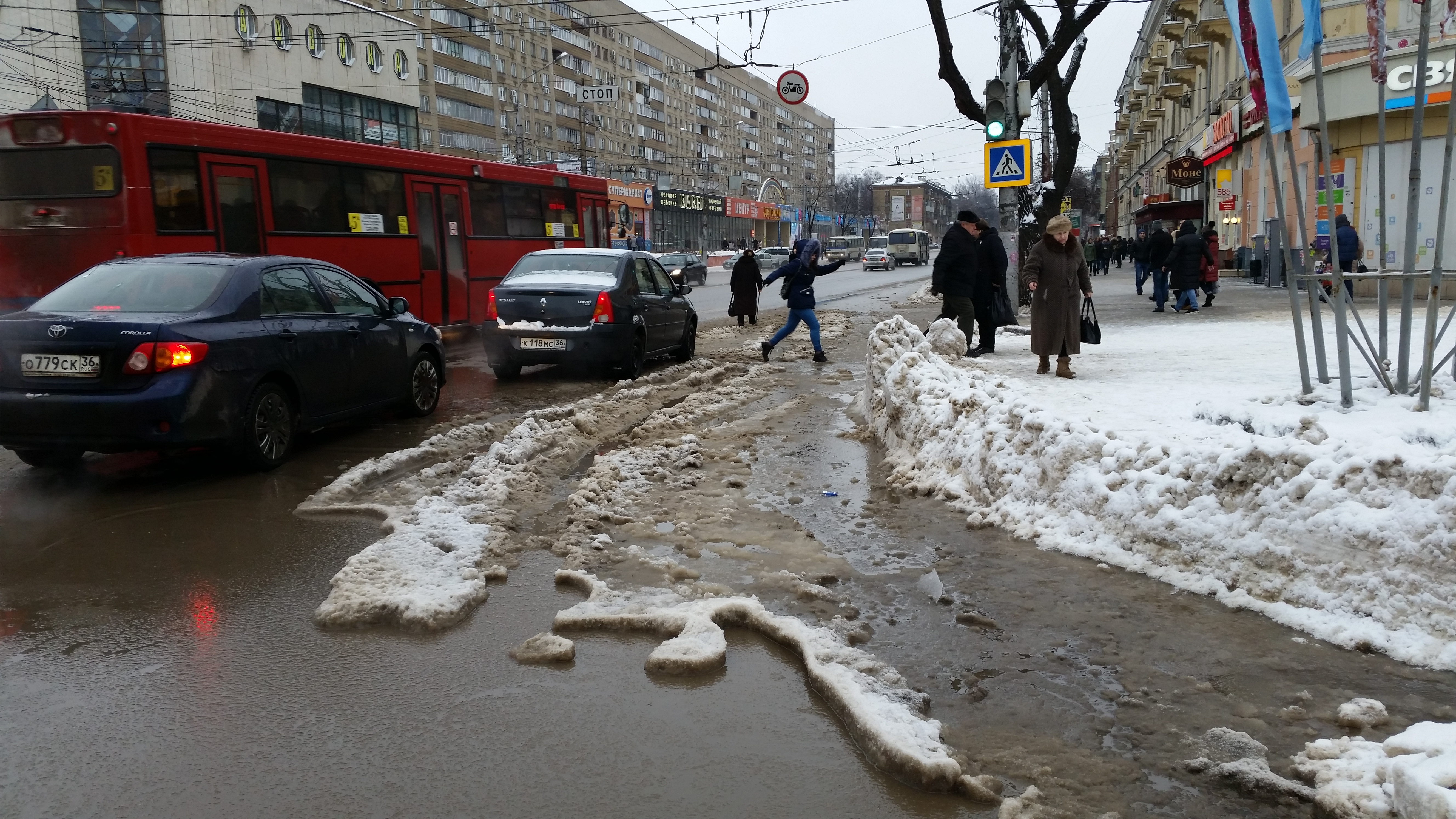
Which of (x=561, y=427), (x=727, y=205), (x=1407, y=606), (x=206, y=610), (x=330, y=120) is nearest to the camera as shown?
(x=1407, y=606)

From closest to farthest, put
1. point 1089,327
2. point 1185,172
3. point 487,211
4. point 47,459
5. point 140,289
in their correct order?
point 140,289
point 47,459
point 1089,327
point 487,211
point 1185,172

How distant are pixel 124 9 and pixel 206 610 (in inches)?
1700

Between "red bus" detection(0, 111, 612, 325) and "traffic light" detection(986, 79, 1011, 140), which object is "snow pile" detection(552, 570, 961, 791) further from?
"traffic light" detection(986, 79, 1011, 140)

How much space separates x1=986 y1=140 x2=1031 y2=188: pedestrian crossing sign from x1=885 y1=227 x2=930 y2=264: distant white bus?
55205 mm

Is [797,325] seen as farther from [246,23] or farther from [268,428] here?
[246,23]

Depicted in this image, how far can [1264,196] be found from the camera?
27859mm

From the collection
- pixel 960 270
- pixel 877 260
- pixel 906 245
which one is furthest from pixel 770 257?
pixel 960 270

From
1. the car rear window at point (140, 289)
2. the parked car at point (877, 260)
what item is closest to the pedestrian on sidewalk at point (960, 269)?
the car rear window at point (140, 289)

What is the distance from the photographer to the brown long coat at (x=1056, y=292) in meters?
9.59

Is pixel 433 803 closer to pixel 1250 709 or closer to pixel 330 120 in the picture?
pixel 1250 709

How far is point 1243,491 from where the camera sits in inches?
201

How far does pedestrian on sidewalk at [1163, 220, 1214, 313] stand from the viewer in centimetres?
1880

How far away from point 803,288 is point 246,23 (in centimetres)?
3602

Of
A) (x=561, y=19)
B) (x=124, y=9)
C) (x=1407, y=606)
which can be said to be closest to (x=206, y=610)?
(x=1407, y=606)
